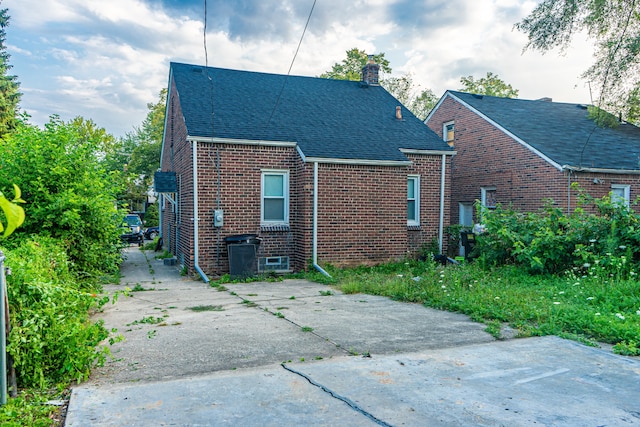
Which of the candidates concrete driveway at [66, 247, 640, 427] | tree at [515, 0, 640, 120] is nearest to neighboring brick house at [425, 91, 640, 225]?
tree at [515, 0, 640, 120]

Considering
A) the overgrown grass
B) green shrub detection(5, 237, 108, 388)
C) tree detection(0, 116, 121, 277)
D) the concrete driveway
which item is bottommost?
the concrete driveway

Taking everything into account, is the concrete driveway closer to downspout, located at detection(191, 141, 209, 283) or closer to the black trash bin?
the black trash bin

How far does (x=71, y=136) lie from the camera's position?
26.3 ft

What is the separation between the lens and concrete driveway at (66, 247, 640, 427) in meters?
3.51

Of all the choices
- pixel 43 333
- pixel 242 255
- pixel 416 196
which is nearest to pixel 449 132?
pixel 416 196

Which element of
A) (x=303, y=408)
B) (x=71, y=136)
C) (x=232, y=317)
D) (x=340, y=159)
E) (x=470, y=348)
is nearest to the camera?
(x=303, y=408)

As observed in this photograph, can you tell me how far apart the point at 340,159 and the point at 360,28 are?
3.57m

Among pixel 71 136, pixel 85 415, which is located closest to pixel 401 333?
pixel 85 415

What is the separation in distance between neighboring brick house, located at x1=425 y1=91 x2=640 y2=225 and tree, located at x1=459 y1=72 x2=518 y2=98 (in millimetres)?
23443

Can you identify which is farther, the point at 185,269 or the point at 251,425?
the point at 185,269

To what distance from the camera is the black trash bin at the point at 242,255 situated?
11.6m

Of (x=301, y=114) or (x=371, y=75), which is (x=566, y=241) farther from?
(x=371, y=75)

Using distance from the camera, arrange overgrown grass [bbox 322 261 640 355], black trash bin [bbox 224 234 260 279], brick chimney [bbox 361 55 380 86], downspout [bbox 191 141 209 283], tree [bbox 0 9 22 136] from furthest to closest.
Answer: tree [bbox 0 9 22 136] → brick chimney [bbox 361 55 380 86] → downspout [bbox 191 141 209 283] → black trash bin [bbox 224 234 260 279] → overgrown grass [bbox 322 261 640 355]

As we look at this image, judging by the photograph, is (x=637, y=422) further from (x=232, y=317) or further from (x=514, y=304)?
(x=232, y=317)
